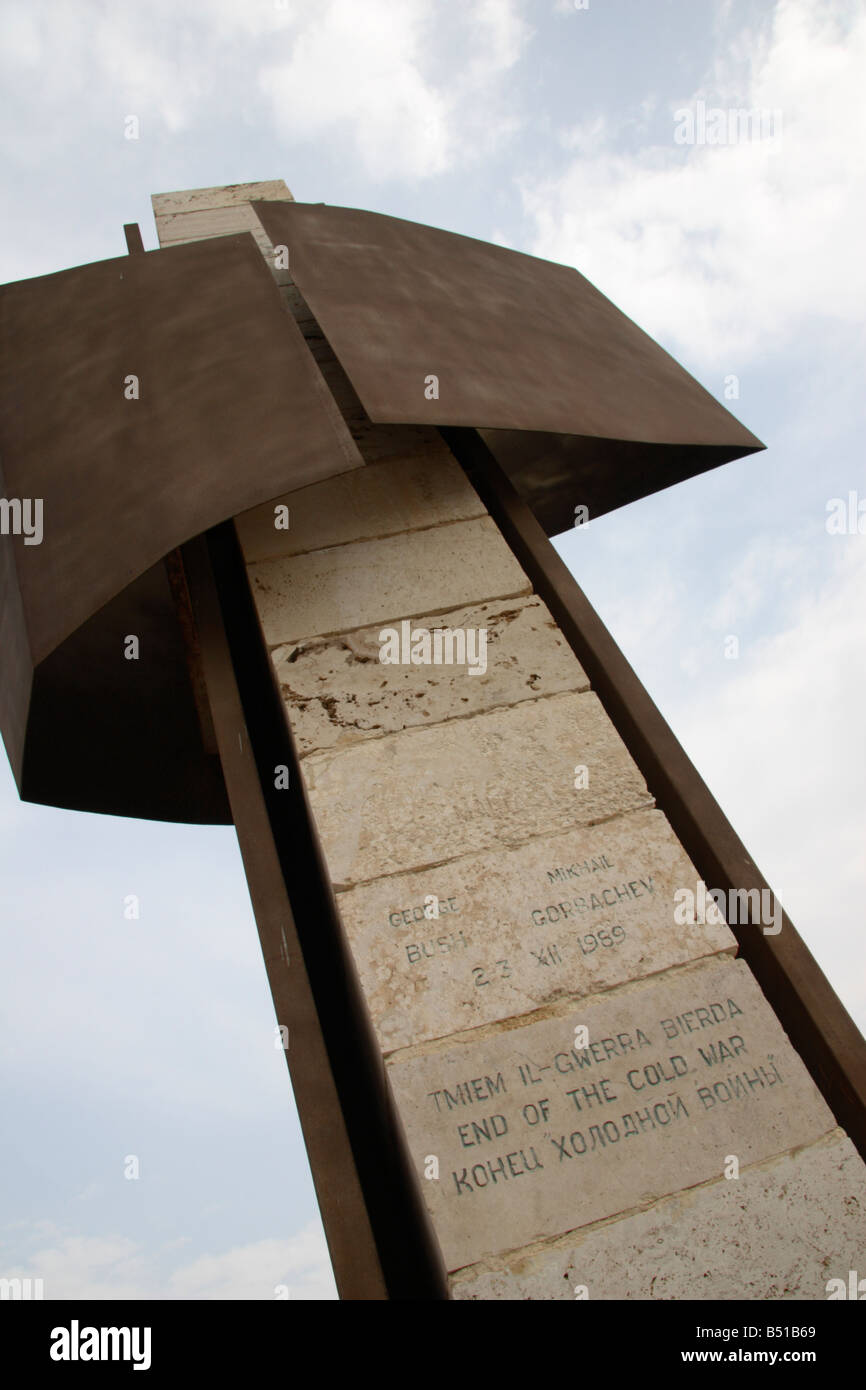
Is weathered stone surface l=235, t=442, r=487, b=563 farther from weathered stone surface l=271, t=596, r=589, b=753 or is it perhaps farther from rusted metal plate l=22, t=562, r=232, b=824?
rusted metal plate l=22, t=562, r=232, b=824

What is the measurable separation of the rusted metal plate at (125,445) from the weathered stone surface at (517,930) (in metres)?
1.46

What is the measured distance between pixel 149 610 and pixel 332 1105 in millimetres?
3144

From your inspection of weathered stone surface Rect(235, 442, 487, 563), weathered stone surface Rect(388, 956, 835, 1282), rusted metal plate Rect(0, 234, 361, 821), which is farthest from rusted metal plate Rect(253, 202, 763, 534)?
weathered stone surface Rect(388, 956, 835, 1282)

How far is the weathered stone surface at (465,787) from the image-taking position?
3.31 m

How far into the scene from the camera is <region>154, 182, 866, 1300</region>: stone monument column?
2.61 m

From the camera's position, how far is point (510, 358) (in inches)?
175

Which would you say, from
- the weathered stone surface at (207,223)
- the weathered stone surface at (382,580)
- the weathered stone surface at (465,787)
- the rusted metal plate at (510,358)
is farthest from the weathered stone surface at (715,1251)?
the weathered stone surface at (207,223)

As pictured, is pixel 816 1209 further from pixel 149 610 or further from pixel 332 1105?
pixel 149 610

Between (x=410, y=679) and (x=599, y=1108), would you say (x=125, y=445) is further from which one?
(x=599, y=1108)

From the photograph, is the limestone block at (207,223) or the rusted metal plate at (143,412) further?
the limestone block at (207,223)

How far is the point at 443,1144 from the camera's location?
106 inches

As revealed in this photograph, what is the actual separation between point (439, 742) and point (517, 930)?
80 cm

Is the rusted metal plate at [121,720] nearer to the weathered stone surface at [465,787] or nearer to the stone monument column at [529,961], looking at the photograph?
the stone monument column at [529,961]
